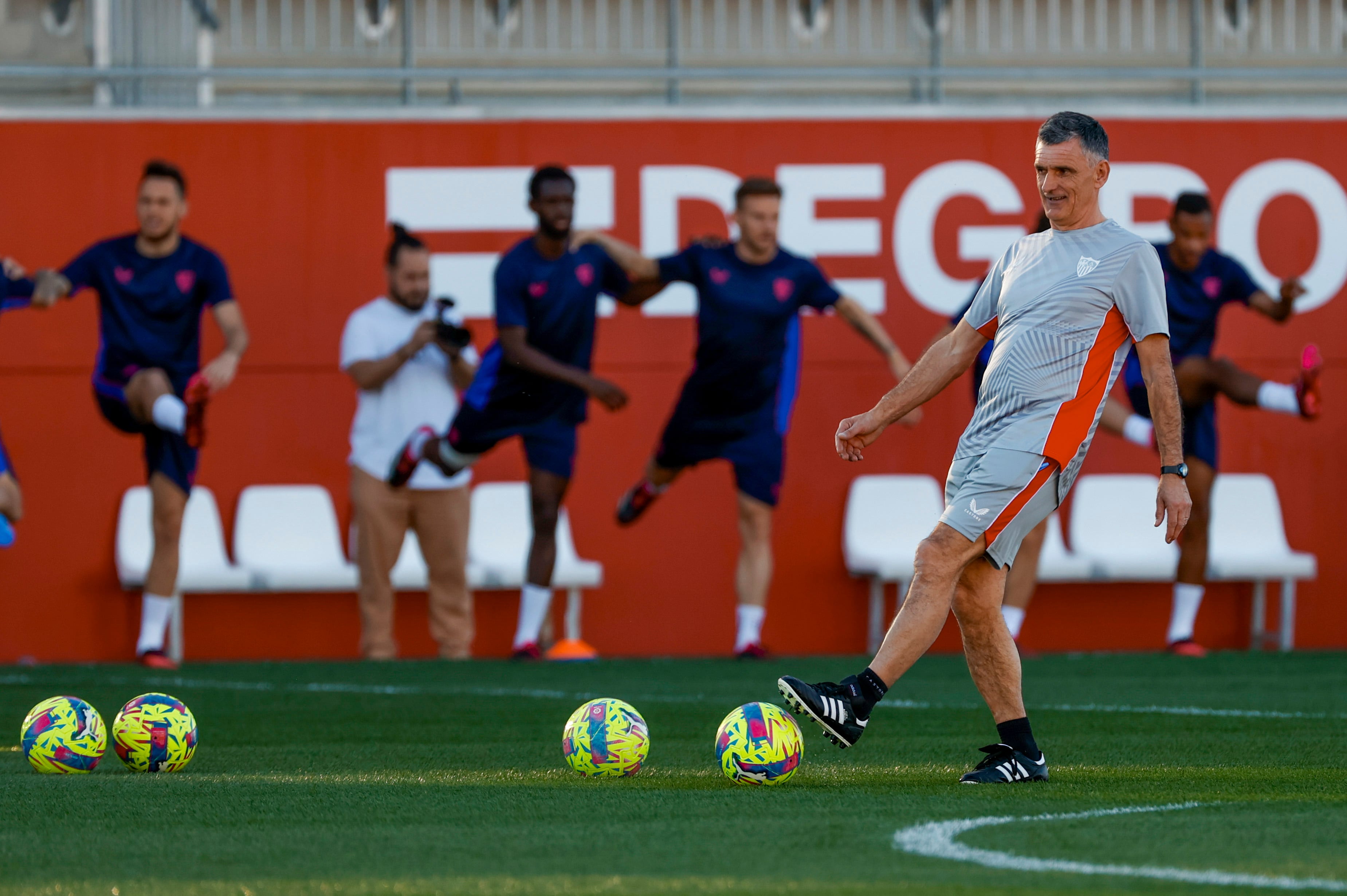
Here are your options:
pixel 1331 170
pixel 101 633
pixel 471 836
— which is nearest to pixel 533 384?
pixel 101 633

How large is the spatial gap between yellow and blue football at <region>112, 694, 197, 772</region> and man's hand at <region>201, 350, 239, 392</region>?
13.9ft

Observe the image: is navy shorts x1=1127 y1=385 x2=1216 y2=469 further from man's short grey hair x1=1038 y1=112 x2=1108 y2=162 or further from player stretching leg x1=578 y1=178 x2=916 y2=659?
man's short grey hair x1=1038 y1=112 x2=1108 y2=162

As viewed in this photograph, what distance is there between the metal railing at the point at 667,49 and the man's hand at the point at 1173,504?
26.5 ft

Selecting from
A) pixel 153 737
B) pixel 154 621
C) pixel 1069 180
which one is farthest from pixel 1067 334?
pixel 154 621

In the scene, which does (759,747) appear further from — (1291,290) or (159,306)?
(1291,290)

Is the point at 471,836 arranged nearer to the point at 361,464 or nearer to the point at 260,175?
the point at 361,464

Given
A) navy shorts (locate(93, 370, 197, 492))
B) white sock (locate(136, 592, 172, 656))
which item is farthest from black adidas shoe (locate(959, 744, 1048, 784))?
white sock (locate(136, 592, 172, 656))

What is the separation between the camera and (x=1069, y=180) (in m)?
5.47

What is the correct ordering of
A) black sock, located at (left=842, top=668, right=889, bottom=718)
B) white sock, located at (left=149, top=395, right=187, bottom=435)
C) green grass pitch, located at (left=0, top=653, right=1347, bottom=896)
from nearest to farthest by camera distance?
green grass pitch, located at (left=0, top=653, right=1347, bottom=896), black sock, located at (left=842, top=668, right=889, bottom=718), white sock, located at (left=149, top=395, right=187, bottom=435)

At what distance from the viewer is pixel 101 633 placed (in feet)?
40.9

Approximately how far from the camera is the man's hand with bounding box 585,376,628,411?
34.3ft

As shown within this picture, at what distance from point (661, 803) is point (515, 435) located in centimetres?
600

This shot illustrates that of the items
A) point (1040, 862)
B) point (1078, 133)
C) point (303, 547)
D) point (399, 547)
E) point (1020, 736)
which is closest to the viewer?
point (1040, 862)

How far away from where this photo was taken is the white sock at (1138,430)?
35.8 feet
